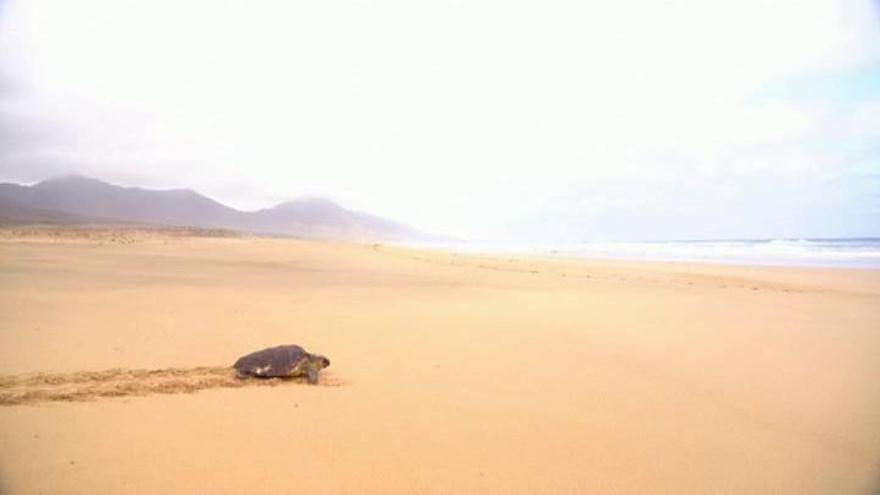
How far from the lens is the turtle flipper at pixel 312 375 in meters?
5.28

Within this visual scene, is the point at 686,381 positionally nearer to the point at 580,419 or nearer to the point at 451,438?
the point at 580,419

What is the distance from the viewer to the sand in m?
3.37

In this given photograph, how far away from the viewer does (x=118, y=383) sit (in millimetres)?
5027

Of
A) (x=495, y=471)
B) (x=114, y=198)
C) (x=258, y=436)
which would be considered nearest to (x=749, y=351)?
(x=495, y=471)

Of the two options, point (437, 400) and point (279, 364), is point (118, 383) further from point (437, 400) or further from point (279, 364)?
point (437, 400)

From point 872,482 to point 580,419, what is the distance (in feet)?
6.32

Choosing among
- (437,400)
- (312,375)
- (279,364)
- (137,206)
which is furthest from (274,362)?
(137,206)

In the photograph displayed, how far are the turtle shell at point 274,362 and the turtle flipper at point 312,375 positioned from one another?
0.09 meters

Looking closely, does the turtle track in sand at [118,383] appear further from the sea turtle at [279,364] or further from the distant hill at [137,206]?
the distant hill at [137,206]

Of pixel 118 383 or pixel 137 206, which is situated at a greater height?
pixel 137 206

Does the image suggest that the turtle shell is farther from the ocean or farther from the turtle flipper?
the ocean

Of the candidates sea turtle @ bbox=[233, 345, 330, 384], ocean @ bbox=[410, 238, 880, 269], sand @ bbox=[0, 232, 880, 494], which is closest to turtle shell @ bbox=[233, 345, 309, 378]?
sea turtle @ bbox=[233, 345, 330, 384]

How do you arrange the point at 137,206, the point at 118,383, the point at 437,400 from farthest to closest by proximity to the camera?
the point at 137,206
the point at 118,383
the point at 437,400

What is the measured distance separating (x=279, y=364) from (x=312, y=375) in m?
0.36
